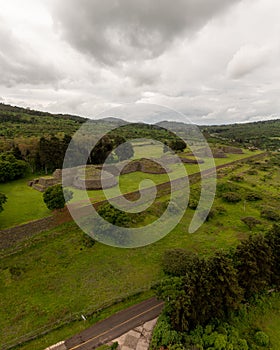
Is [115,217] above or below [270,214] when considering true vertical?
above

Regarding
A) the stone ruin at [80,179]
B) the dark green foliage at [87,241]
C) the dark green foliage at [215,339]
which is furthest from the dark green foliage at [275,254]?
the stone ruin at [80,179]

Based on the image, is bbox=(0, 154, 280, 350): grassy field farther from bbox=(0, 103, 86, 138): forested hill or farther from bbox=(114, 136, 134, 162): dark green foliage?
bbox=(0, 103, 86, 138): forested hill

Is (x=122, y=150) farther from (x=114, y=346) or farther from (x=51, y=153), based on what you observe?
(x=114, y=346)

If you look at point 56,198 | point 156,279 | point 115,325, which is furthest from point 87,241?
point 115,325

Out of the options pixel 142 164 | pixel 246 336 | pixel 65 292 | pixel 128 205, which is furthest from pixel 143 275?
pixel 142 164

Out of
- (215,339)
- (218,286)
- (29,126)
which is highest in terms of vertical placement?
(29,126)

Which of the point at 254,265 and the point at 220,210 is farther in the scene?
the point at 220,210

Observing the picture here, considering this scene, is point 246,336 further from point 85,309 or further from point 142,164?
point 142,164
